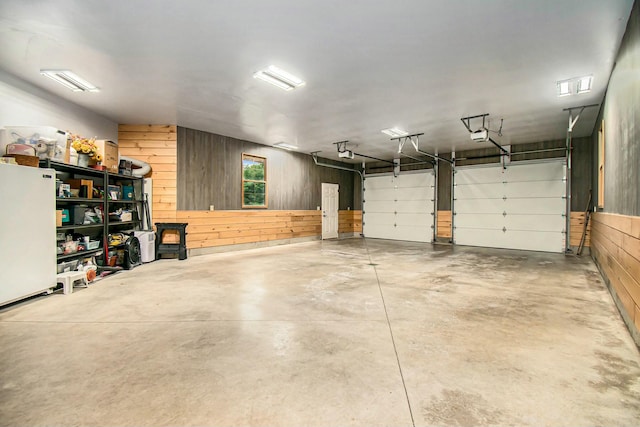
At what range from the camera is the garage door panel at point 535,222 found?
7.98m

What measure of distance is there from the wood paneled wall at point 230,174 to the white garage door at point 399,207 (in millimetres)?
2197

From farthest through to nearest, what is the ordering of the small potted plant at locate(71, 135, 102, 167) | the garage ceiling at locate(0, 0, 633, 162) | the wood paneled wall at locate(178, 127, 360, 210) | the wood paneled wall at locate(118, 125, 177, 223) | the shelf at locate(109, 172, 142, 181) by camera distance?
the wood paneled wall at locate(178, 127, 360, 210), the wood paneled wall at locate(118, 125, 177, 223), the shelf at locate(109, 172, 142, 181), the small potted plant at locate(71, 135, 102, 167), the garage ceiling at locate(0, 0, 633, 162)

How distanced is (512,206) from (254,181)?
7348mm

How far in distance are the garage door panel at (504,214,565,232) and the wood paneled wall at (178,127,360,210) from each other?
5.91 meters

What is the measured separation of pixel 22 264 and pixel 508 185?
34.0ft

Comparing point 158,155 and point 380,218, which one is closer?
point 158,155

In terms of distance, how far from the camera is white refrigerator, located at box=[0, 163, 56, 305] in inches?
A: 131

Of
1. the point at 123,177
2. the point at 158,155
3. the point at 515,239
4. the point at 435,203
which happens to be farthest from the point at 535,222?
the point at 123,177

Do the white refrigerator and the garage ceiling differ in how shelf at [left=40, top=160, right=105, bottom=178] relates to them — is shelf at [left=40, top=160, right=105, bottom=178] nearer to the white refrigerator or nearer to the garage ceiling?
the white refrigerator

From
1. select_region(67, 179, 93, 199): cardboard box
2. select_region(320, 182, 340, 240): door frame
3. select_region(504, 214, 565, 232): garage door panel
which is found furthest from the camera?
select_region(320, 182, 340, 240): door frame

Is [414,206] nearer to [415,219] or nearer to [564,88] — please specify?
[415,219]

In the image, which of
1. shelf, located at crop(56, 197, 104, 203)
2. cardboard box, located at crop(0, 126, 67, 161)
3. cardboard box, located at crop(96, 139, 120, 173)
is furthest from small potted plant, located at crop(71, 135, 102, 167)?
shelf, located at crop(56, 197, 104, 203)

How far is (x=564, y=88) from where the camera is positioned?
458cm

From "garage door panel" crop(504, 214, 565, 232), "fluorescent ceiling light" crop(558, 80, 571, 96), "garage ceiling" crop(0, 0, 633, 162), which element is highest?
"garage ceiling" crop(0, 0, 633, 162)
